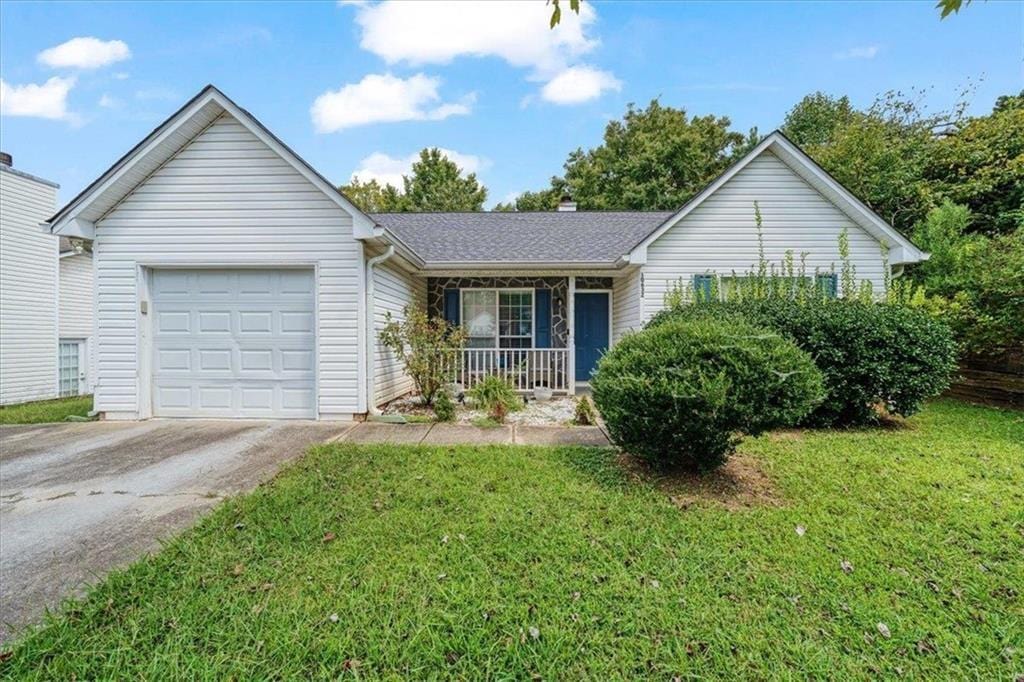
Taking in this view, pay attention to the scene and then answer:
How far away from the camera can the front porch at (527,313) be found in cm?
1077

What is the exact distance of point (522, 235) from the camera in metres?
11.5

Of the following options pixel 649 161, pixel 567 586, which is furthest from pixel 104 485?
pixel 649 161

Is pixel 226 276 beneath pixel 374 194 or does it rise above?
beneath

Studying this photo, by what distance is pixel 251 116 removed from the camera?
6.77 metres

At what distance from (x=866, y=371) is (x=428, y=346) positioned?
21.6ft

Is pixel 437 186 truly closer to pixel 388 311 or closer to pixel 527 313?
pixel 527 313

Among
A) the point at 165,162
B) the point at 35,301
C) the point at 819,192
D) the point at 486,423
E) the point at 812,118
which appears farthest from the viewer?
the point at 812,118

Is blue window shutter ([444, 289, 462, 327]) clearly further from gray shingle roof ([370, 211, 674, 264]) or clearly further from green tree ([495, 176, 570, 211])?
green tree ([495, 176, 570, 211])

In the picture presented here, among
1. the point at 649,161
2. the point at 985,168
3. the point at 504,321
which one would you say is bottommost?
the point at 504,321

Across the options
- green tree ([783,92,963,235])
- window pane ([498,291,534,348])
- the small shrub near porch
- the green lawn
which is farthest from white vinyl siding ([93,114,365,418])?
green tree ([783,92,963,235])

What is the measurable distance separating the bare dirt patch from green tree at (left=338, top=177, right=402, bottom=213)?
97.4ft

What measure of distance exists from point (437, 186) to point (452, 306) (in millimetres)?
21923

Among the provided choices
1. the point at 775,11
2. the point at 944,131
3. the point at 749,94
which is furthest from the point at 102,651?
the point at 944,131

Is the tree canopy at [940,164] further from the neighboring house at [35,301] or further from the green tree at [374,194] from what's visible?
the green tree at [374,194]
